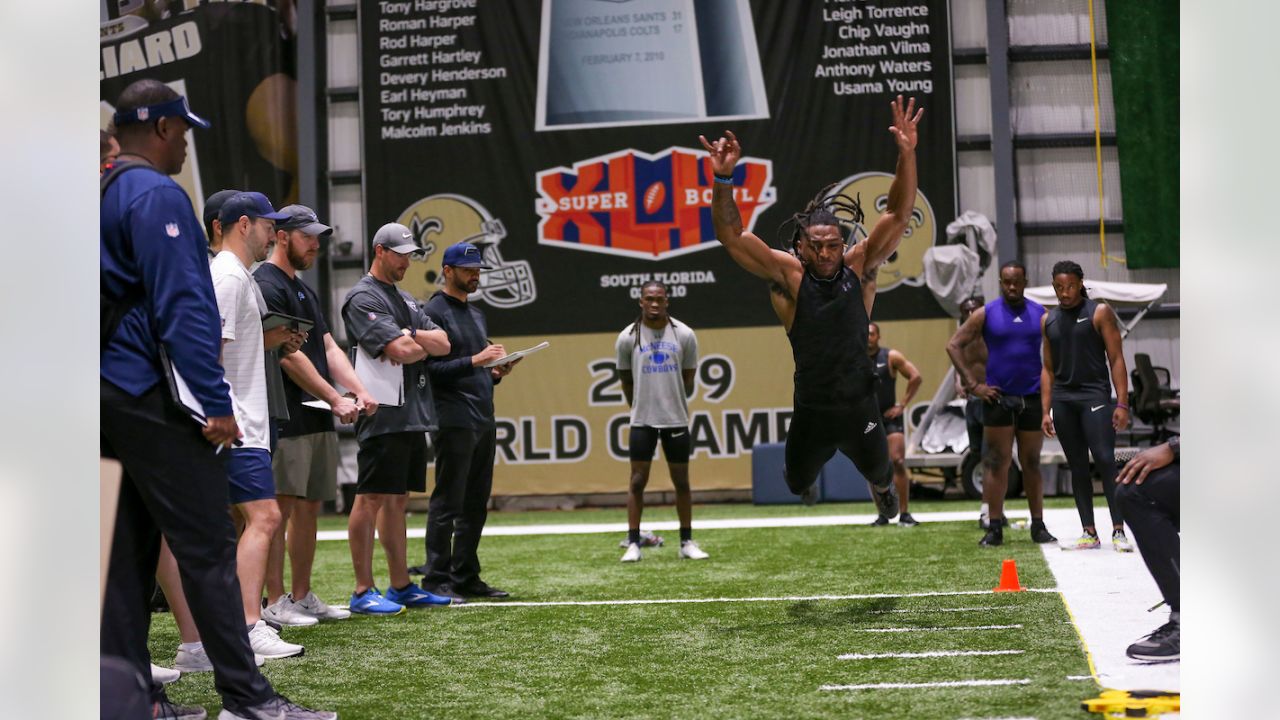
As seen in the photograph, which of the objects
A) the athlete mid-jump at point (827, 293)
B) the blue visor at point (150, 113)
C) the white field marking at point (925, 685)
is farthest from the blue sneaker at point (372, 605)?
the blue visor at point (150, 113)

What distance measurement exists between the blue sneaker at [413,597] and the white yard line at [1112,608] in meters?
3.19

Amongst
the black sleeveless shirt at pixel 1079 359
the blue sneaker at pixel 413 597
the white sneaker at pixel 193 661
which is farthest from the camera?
the black sleeveless shirt at pixel 1079 359

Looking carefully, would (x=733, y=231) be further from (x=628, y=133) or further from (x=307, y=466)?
(x=628, y=133)

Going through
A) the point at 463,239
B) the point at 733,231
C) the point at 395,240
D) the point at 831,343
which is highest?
the point at 463,239

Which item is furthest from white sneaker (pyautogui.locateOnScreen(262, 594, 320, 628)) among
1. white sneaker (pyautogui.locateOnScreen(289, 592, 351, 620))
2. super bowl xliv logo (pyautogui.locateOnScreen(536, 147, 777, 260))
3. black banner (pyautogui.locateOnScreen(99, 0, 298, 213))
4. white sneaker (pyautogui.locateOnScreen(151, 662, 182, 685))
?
black banner (pyautogui.locateOnScreen(99, 0, 298, 213))

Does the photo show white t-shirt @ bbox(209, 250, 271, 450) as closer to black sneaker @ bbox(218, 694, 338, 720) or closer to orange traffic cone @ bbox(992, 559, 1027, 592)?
black sneaker @ bbox(218, 694, 338, 720)

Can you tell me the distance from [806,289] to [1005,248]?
34.0ft

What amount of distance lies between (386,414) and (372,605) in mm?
975

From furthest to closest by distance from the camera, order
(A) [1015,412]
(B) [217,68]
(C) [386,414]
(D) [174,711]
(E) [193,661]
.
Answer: (B) [217,68] → (A) [1015,412] → (C) [386,414] → (E) [193,661] → (D) [174,711]

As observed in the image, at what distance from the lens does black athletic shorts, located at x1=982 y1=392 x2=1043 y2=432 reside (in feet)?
30.6

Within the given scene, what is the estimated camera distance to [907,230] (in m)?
15.9

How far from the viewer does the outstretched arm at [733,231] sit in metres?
A: 5.80

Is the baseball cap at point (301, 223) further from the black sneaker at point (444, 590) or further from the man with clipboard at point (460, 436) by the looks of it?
the black sneaker at point (444, 590)

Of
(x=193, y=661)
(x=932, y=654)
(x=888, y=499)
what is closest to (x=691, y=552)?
(x=888, y=499)
